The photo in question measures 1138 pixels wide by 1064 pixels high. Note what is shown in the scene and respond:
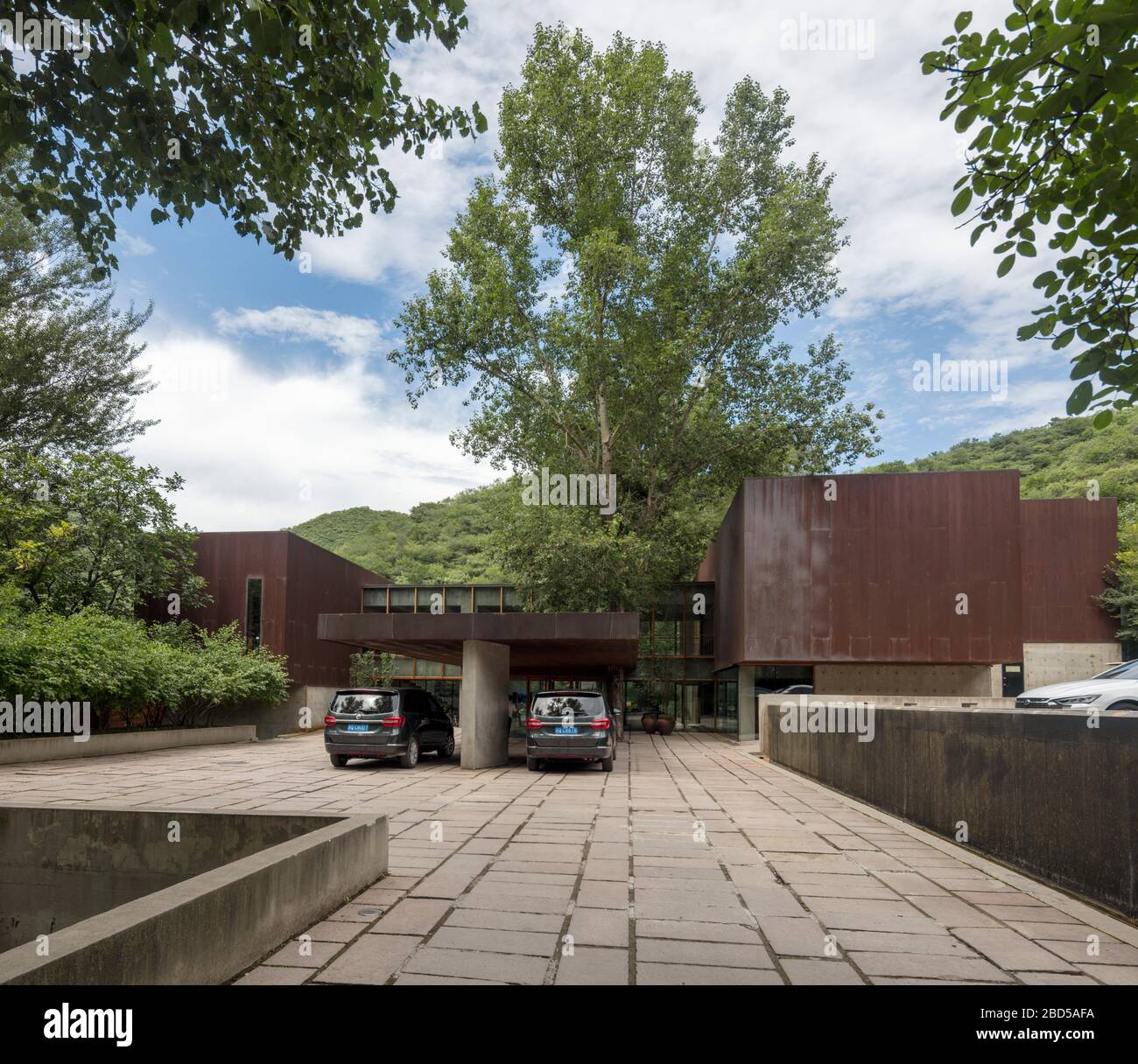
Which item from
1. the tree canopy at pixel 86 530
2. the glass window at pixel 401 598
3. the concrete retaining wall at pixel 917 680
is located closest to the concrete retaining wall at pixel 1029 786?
the concrete retaining wall at pixel 917 680

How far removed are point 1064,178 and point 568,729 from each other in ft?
36.4

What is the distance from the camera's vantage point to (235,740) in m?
22.9

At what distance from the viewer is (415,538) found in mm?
55312

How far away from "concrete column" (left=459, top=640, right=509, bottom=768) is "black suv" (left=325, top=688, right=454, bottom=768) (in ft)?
3.40

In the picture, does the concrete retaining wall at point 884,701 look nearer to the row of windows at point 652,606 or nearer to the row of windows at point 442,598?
the row of windows at point 652,606

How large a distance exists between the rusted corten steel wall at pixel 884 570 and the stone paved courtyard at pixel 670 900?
476 inches

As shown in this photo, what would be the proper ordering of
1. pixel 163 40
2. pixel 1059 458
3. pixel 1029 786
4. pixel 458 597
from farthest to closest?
pixel 1059 458 < pixel 458 597 < pixel 1029 786 < pixel 163 40

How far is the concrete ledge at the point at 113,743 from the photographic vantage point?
1433 cm

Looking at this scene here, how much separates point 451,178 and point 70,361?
14288 mm

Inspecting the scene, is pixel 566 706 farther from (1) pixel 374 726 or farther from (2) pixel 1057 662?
(2) pixel 1057 662

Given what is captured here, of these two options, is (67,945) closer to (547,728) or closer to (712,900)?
(712,900)

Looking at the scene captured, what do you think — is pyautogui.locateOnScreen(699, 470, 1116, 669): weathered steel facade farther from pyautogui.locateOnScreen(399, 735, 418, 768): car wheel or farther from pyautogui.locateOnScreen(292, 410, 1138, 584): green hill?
pyautogui.locateOnScreen(399, 735, 418, 768): car wheel

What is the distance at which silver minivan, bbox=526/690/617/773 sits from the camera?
14.2 meters

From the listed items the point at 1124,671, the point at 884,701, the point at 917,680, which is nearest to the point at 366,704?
the point at 884,701
